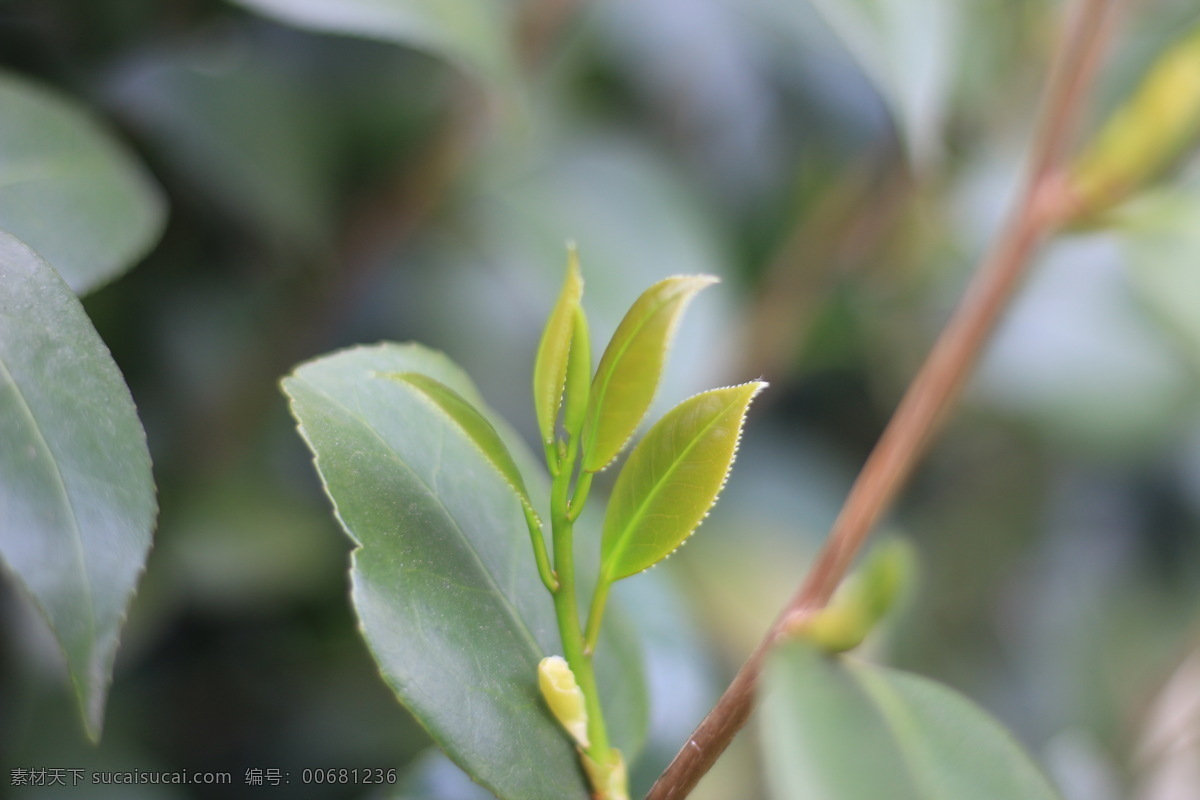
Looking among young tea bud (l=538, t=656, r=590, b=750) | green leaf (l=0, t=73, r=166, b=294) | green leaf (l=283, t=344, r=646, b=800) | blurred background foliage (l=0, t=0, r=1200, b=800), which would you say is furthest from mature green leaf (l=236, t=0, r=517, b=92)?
young tea bud (l=538, t=656, r=590, b=750)

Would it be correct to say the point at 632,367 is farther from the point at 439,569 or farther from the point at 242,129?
the point at 242,129

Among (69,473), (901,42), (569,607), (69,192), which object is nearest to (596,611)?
(569,607)

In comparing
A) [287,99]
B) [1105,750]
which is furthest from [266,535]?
[1105,750]

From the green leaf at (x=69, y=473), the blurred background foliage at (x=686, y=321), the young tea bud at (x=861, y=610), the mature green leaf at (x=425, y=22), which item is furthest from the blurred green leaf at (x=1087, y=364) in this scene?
the green leaf at (x=69, y=473)

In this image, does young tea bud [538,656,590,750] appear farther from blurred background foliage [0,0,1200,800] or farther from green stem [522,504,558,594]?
blurred background foliage [0,0,1200,800]

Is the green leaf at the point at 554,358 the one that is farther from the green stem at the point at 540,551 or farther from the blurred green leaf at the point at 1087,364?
the blurred green leaf at the point at 1087,364
